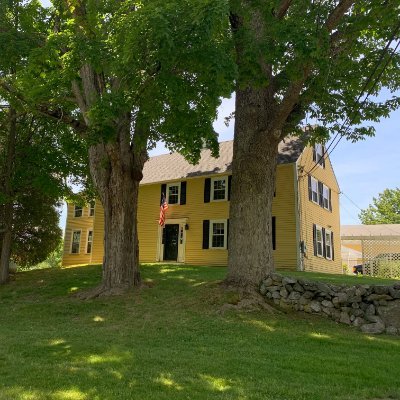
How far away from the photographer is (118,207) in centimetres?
1231

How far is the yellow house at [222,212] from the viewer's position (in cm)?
1978

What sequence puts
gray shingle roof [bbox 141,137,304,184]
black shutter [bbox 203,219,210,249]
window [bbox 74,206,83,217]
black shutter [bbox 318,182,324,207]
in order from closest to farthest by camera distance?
1. gray shingle roof [bbox 141,137,304,184]
2. black shutter [bbox 203,219,210,249]
3. black shutter [bbox 318,182,324,207]
4. window [bbox 74,206,83,217]

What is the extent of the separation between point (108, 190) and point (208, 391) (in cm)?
854

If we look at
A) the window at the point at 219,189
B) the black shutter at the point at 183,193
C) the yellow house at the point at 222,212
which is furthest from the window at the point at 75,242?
the window at the point at 219,189

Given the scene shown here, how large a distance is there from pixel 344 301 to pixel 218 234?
1214 centimetres

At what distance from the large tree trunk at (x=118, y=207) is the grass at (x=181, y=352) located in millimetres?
823

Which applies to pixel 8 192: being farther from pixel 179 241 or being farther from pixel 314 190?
pixel 314 190

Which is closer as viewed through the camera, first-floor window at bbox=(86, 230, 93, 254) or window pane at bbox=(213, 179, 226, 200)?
window pane at bbox=(213, 179, 226, 200)

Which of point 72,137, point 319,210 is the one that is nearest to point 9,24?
point 72,137

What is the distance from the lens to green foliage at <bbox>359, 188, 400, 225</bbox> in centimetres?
5362

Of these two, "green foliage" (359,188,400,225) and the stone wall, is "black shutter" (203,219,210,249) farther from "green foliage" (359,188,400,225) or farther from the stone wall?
"green foliage" (359,188,400,225)

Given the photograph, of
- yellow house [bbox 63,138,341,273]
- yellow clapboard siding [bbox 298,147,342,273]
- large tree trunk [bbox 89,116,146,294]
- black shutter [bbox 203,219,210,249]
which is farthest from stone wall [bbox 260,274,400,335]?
black shutter [bbox 203,219,210,249]

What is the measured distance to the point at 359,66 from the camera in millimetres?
11250

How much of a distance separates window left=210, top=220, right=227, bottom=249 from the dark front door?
2.27 metres
